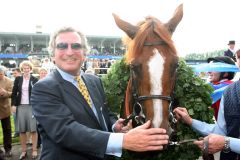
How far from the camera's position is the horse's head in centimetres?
237

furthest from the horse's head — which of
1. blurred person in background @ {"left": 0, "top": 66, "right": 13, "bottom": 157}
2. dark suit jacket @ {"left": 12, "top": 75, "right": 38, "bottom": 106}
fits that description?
blurred person in background @ {"left": 0, "top": 66, "right": 13, "bottom": 157}

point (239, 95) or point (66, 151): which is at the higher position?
point (239, 95)

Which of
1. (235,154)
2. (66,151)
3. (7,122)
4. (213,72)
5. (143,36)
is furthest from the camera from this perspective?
(7,122)

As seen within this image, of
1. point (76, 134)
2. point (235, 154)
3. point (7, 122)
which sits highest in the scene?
point (76, 134)

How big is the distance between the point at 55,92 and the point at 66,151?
438 millimetres

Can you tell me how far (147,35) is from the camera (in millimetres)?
2648

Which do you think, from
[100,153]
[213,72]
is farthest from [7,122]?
[100,153]

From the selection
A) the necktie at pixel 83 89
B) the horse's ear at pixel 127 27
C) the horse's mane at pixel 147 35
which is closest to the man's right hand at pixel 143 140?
the necktie at pixel 83 89

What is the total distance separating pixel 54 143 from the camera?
2311 mm

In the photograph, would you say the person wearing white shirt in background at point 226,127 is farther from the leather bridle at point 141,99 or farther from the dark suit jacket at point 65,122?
the dark suit jacket at point 65,122

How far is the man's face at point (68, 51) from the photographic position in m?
2.52

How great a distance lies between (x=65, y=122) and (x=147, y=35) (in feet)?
3.31

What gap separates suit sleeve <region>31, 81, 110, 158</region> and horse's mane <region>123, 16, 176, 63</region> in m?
0.68

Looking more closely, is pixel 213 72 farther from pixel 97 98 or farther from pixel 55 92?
pixel 55 92
